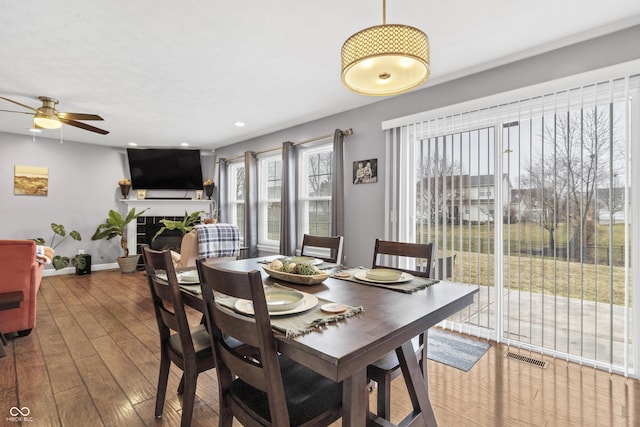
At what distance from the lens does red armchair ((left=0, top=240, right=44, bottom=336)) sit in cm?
262

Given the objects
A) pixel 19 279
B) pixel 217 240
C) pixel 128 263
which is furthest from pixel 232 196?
pixel 19 279

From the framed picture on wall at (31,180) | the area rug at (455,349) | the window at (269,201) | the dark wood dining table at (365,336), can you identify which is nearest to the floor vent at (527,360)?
the area rug at (455,349)

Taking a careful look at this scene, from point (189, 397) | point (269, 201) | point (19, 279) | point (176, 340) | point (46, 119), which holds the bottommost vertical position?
point (189, 397)

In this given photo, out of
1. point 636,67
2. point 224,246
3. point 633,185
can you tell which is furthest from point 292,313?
point 224,246

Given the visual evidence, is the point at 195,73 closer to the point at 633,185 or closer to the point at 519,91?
the point at 519,91

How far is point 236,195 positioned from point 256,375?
16.6 feet

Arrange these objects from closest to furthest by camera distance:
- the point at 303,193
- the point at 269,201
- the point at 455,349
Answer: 1. the point at 455,349
2. the point at 303,193
3. the point at 269,201

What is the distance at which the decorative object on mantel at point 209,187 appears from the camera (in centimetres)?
599

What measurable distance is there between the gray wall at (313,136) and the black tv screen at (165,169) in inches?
11.8

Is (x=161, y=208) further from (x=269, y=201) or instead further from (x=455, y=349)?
(x=455, y=349)

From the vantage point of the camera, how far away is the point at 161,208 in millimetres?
6047

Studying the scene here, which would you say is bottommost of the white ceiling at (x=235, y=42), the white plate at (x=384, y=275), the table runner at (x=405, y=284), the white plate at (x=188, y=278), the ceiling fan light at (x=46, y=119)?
the table runner at (x=405, y=284)

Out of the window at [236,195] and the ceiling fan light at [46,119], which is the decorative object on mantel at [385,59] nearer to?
the ceiling fan light at [46,119]

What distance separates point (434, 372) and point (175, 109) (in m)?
3.84
